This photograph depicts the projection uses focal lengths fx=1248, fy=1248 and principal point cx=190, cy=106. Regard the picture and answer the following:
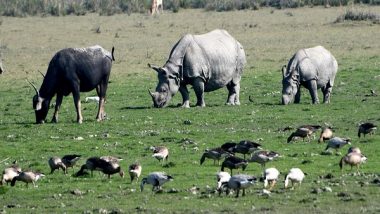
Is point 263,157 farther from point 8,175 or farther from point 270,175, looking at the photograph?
point 8,175

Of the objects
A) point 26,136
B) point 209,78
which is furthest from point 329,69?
point 26,136

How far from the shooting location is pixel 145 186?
64.8 feet

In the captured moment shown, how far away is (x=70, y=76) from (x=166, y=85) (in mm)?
3895

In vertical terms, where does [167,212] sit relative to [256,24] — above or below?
above

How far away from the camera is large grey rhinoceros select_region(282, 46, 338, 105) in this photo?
3353 centimetres

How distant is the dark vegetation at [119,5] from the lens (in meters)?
62.5

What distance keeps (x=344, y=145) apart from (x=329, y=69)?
11.6 m

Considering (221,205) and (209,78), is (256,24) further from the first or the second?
(221,205)

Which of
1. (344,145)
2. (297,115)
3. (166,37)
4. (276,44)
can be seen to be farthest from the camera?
(166,37)

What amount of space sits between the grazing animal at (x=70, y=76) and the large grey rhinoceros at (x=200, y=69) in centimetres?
249

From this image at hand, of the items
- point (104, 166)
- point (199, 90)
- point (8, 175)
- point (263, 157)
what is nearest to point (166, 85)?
point (199, 90)

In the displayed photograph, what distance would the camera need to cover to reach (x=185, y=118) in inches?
1187

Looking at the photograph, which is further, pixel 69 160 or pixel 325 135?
pixel 325 135

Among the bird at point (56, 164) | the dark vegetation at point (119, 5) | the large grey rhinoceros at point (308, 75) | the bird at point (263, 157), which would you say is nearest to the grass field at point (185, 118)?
the bird at point (56, 164)
